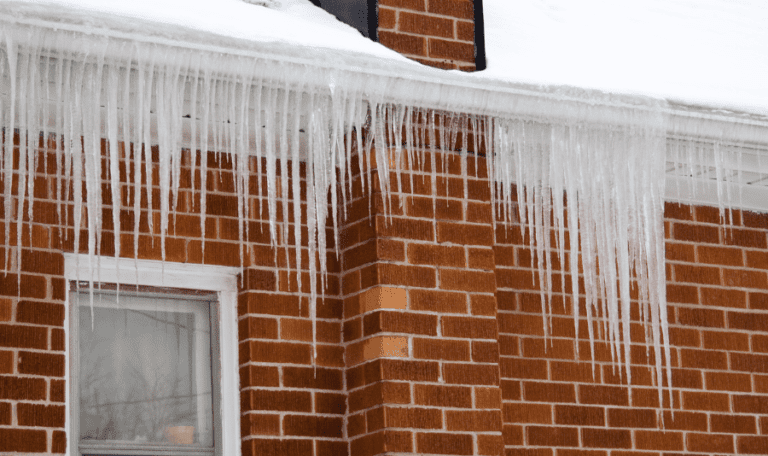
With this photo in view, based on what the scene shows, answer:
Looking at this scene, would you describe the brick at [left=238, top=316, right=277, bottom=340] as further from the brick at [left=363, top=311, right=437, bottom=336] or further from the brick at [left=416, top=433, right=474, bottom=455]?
the brick at [left=416, top=433, right=474, bottom=455]

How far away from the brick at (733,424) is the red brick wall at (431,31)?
2257mm

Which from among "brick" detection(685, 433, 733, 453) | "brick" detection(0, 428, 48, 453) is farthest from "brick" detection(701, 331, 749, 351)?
"brick" detection(0, 428, 48, 453)

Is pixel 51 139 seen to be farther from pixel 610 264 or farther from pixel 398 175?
pixel 610 264

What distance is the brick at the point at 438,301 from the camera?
18.2 ft

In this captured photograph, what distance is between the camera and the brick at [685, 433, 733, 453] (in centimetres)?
635

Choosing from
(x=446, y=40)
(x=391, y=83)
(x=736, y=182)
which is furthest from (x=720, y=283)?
(x=391, y=83)

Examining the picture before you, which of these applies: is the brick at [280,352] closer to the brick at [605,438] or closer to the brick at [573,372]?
the brick at [573,372]

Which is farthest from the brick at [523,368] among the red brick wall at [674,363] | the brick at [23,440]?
the brick at [23,440]

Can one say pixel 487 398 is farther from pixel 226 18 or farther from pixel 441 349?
pixel 226 18

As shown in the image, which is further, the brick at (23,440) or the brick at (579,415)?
the brick at (579,415)

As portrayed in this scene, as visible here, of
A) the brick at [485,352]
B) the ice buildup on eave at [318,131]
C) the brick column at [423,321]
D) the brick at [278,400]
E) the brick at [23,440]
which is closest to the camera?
the ice buildup on eave at [318,131]

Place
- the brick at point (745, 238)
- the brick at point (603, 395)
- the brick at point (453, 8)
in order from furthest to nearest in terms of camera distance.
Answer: the brick at point (745, 238) < the brick at point (603, 395) < the brick at point (453, 8)

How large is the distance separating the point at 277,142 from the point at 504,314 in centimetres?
140

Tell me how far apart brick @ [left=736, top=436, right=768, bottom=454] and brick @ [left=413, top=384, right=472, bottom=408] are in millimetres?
1782
